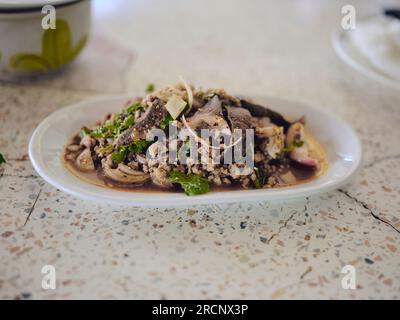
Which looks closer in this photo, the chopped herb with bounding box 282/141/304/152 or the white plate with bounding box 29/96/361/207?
the white plate with bounding box 29/96/361/207

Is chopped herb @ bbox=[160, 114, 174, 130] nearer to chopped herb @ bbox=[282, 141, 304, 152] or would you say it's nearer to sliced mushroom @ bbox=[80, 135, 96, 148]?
sliced mushroom @ bbox=[80, 135, 96, 148]

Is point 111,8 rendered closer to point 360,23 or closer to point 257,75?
point 257,75

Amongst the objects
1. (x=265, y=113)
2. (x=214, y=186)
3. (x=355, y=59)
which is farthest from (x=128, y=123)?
(x=355, y=59)

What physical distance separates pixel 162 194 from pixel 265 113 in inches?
16.5

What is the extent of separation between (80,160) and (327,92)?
3.54 feet

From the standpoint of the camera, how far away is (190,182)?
104cm

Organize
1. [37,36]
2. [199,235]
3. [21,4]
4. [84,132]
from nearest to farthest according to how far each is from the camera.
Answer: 1. [199,235]
2. [84,132]
3. [21,4]
4. [37,36]

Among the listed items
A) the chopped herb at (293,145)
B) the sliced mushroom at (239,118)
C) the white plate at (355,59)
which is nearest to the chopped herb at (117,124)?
the sliced mushroom at (239,118)

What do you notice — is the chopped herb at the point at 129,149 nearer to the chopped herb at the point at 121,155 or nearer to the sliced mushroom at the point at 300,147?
the chopped herb at the point at 121,155

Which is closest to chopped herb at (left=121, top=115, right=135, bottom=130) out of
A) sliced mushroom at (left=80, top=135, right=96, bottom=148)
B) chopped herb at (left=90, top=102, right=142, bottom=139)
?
chopped herb at (left=90, top=102, right=142, bottom=139)

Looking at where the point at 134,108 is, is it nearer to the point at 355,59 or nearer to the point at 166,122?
the point at 166,122

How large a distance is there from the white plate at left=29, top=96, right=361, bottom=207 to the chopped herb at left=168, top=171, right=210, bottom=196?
2 cm

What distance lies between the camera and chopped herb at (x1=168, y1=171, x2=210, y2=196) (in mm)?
Answer: 1014
